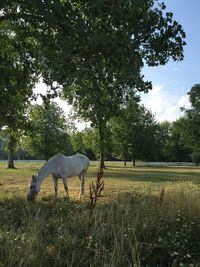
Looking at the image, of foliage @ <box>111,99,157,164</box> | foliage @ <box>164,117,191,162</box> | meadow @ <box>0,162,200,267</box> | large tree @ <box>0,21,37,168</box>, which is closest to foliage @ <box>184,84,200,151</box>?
foliage @ <box>111,99,157,164</box>

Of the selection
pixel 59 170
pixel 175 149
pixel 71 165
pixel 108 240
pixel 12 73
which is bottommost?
pixel 108 240

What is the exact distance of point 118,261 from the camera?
269 inches

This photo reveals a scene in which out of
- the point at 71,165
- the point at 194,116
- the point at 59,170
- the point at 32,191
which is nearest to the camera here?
the point at 32,191

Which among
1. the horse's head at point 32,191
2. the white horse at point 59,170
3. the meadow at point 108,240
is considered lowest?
the meadow at point 108,240

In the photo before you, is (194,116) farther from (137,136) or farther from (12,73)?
(12,73)

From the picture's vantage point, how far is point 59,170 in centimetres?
2061

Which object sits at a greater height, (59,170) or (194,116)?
(194,116)

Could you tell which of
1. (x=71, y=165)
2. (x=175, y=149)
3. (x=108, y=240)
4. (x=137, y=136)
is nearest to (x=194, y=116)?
(x=137, y=136)

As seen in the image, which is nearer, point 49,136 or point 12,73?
point 12,73

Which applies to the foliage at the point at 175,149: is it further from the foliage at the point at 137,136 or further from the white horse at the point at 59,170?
the white horse at the point at 59,170

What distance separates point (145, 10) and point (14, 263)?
12146 millimetres

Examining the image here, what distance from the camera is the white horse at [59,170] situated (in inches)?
725

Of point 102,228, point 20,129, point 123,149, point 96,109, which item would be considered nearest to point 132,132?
point 123,149

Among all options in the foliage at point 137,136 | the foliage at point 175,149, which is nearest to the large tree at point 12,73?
the foliage at point 137,136
